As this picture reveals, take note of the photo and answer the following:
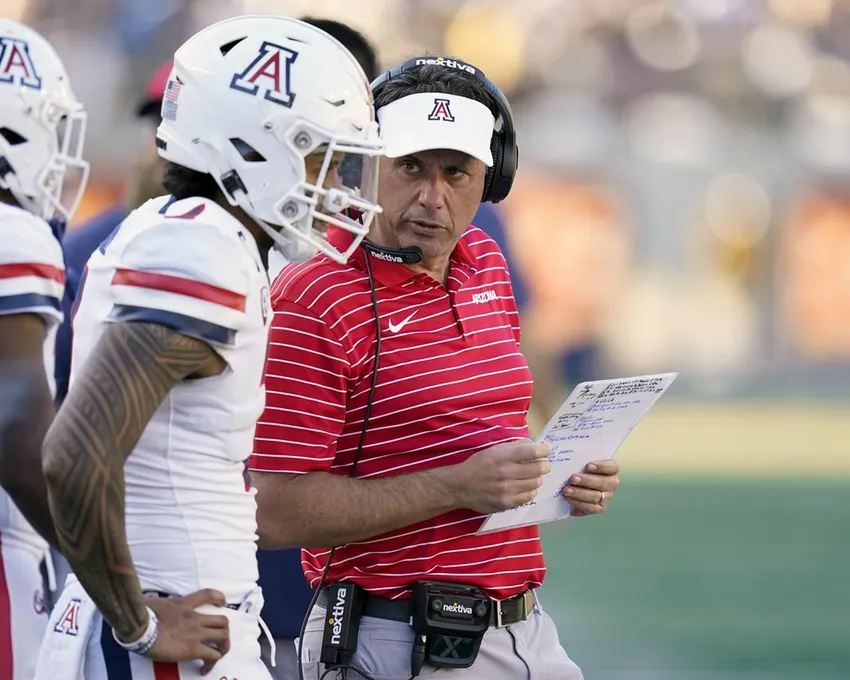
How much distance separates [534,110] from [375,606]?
67.8 feet

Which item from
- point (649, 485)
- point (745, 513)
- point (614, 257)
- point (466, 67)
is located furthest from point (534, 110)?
point (466, 67)

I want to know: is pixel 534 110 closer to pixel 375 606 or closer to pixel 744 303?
pixel 744 303

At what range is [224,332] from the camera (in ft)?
7.41

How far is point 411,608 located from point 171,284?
40.8 inches

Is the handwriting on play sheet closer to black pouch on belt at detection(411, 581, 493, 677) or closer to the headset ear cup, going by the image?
black pouch on belt at detection(411, 581, 493, 677)

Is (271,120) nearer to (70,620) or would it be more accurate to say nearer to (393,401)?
(393,401)

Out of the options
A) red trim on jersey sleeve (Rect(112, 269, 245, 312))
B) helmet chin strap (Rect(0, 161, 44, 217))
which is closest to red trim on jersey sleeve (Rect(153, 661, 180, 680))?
red trim on jersey sleeve (Rect(112, 269, 245, 312))

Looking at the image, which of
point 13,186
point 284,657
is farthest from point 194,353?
point 284,657

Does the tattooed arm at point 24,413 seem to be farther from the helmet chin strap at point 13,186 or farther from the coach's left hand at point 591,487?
the coach's left hand at point 591,487

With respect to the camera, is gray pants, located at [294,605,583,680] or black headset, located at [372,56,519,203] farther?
black headset, located at [372,56,519,203]

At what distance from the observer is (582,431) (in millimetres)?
3137

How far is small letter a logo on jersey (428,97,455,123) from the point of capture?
3.10 m

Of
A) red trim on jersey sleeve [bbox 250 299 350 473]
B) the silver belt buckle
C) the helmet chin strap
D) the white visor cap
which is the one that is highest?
the white visor cap

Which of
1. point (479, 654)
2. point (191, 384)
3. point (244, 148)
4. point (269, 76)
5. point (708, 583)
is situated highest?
point (269, 76)
